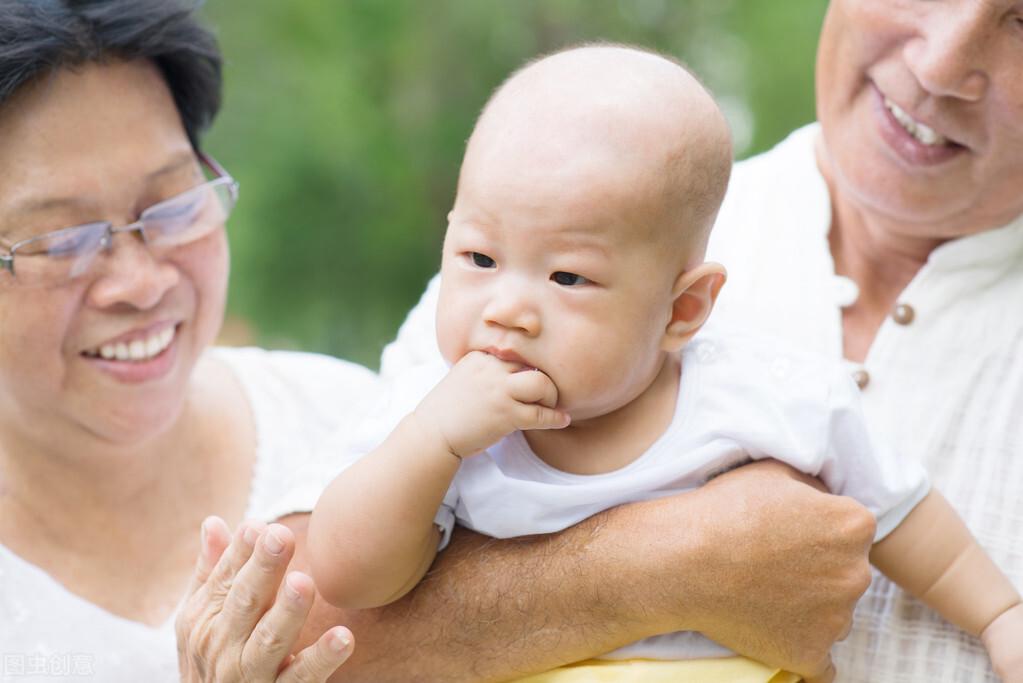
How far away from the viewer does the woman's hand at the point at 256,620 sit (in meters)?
1.93

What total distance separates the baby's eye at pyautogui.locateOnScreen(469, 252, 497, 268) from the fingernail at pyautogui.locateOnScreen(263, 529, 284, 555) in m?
0.57

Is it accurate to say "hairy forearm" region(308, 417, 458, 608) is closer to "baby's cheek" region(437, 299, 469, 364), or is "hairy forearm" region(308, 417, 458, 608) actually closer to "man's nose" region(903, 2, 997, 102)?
"baby's cheek" region(437, 299, 469, 364)

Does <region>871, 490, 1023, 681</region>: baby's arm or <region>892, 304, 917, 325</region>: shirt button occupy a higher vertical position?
<region>892, 304, 917, 325</region>: shirt button

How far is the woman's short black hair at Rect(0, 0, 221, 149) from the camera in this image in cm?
234

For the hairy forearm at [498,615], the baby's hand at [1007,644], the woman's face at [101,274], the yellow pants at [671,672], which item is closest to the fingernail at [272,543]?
the hairy forearm at [498,615]

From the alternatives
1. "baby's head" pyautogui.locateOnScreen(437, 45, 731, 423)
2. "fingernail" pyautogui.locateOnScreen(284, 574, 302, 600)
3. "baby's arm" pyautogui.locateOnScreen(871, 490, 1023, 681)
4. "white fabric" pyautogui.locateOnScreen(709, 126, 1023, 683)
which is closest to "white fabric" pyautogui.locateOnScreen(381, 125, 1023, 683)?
"white fabric" pyautogui.locateOnScreen(709, 126, 1023, 683)

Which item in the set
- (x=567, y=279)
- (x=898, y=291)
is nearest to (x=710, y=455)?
(x=567, y=279)

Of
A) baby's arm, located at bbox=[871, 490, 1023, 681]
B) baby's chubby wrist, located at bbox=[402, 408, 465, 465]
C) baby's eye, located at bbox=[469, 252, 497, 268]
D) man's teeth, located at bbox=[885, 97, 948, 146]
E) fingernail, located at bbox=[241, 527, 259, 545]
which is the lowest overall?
baby's arm, located at bbox=[871, 490, 1023, 681]

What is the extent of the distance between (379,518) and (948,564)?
3.46ft

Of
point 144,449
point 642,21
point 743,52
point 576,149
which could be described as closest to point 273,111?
point 642,21

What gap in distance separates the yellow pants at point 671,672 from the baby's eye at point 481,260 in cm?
73

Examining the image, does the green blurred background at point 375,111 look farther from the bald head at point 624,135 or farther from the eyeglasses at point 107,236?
the bald head at point 624,135

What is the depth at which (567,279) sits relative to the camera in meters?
1.79

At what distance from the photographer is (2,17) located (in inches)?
91.8
